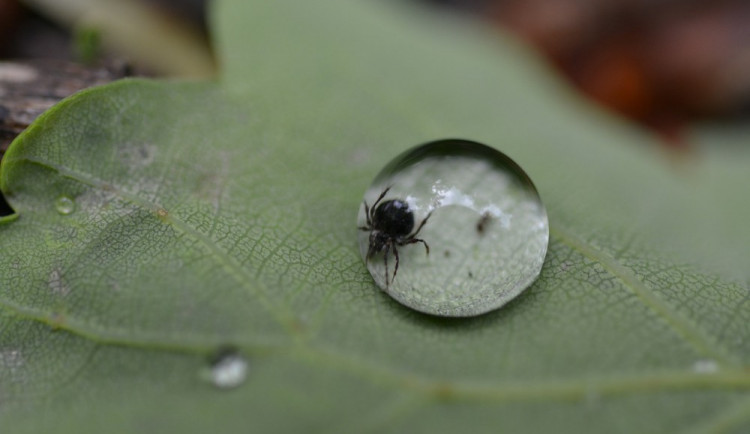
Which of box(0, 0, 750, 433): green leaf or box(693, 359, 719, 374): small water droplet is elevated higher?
box(693, 359, 719, 374): small water droplet

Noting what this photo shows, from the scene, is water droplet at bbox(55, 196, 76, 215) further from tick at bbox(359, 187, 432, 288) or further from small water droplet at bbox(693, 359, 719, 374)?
small water droplet at bbox(693, 359, 719, 374)

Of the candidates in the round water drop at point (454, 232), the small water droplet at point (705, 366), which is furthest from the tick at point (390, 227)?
the small water droplet at point (705, 366)

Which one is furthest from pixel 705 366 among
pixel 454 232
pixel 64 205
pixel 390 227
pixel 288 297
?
pixel 64 205

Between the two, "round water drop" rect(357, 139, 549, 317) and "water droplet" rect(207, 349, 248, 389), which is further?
"round water drop" rect(357, 139, 549, 317)

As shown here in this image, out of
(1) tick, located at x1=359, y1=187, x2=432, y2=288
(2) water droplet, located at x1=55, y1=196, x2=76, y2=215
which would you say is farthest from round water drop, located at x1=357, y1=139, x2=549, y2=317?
(2) water droplet, located at x1=55, y1=196, x2=76, y2=215

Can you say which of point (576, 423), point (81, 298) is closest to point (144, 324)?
point (81, 298)

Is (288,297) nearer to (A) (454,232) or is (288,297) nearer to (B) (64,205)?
(A) (454,232)

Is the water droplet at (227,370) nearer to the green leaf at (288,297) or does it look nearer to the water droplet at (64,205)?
the green leaf at (288,297)
